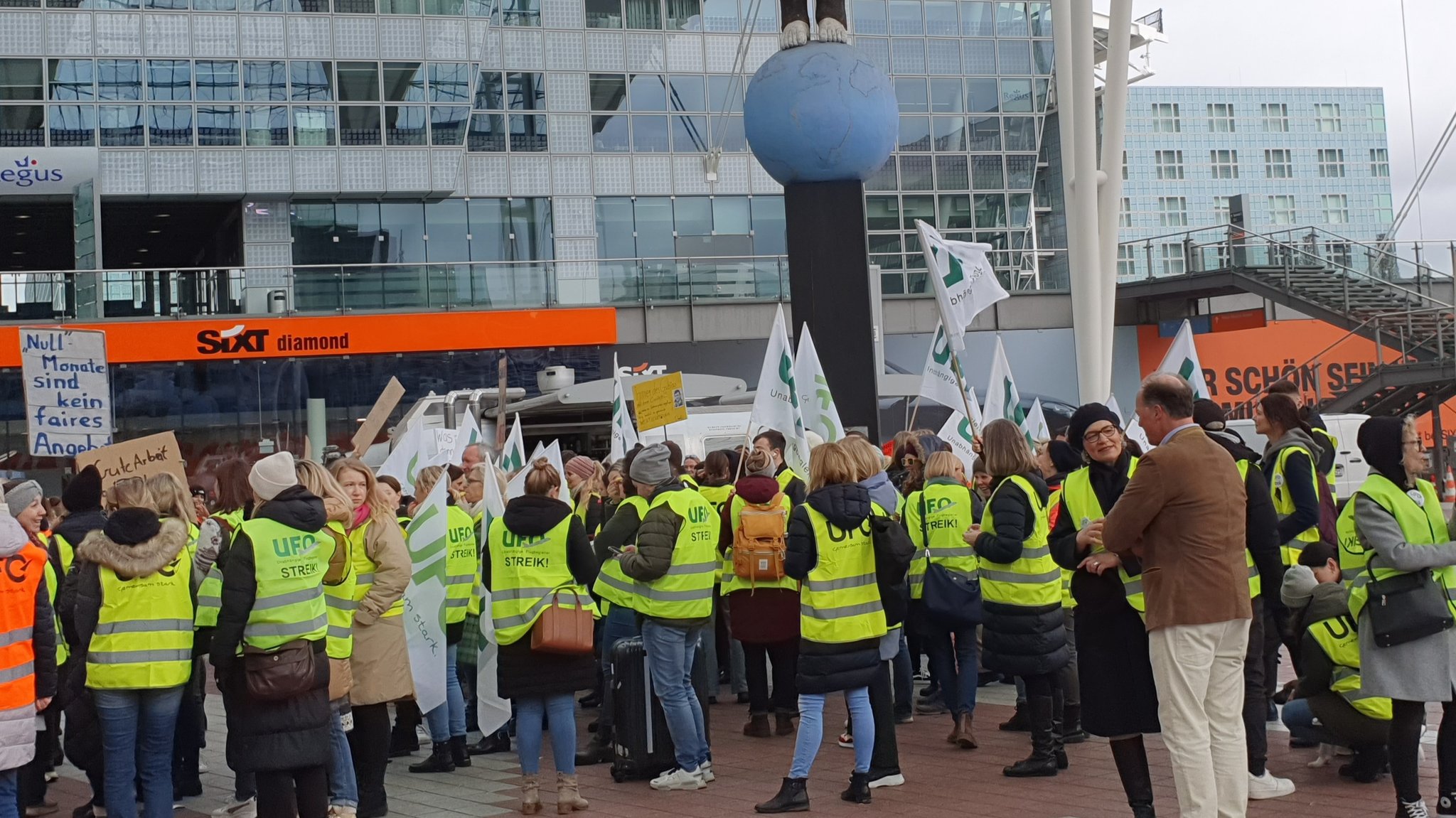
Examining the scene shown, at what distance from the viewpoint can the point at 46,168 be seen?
99.5ft

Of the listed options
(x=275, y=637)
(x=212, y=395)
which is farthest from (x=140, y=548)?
(x=212, y=395)

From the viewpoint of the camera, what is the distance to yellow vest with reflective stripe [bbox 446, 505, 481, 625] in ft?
Result: 31.7

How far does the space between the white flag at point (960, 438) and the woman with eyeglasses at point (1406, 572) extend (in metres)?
5.86

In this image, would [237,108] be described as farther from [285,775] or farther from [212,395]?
[285,775]

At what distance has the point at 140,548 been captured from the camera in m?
7.08

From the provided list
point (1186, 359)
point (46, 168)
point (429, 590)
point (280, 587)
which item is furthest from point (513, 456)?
point (46, 168)

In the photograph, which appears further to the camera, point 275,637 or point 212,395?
point 212,395

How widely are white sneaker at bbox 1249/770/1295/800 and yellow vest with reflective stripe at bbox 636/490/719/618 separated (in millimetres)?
3044

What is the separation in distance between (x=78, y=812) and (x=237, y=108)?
82.6 feet

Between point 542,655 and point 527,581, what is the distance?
40 cm

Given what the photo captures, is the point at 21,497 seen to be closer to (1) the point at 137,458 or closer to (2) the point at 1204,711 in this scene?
(1) the point at 137,458

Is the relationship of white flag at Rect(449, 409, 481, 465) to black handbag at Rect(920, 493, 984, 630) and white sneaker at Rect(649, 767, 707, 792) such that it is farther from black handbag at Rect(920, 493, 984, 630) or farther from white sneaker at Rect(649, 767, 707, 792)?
white sneaker at Rect(649, 767, 707, 792)

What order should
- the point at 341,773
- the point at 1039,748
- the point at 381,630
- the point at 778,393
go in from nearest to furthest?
the point at 341,773 → the point at 381,630 → the point at 1039,748 → the point at 778,393

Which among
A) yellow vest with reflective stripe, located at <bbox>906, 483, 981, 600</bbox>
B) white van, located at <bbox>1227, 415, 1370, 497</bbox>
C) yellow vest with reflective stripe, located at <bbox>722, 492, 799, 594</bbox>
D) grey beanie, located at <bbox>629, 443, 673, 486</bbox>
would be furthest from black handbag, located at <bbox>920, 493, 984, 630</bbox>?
white van, located at <bbox>1227, 415, 1370, 497</bbox>
